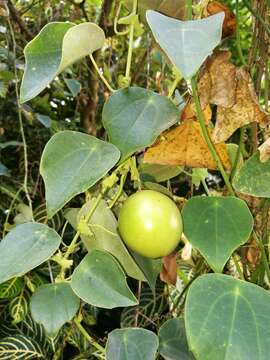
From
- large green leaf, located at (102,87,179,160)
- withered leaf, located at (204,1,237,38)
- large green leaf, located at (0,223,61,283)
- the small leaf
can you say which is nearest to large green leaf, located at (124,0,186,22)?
withered leaf, located at (204,1,237,38)

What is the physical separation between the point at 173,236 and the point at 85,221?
91 millimetres

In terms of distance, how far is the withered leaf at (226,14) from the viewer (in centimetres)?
69

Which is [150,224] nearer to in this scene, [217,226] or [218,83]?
[217,226]

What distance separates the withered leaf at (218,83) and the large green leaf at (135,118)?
0.09 metres

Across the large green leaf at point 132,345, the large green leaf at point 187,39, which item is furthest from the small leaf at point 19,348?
the large green leaf at point 187,39

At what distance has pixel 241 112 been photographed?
648mm

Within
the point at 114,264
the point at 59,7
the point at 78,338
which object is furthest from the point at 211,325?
the point at 59,7

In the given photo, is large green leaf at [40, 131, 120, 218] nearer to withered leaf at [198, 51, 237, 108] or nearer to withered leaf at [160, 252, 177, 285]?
withered leaf at [198, 51, 237, 108]

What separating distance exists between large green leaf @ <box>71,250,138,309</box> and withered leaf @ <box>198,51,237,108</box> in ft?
0.69

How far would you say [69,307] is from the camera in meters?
0.60

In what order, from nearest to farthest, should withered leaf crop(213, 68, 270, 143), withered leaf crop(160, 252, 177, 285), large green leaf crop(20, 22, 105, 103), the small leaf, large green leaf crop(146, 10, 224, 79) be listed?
large green leaf crop(146, 10, 224, 79)
large green leaf crop(20, 22, 105, 103)
withered leaf crop(213, 68, 270, 143)
withered leaf crop(160, 252, 177, 285)
the small leaf

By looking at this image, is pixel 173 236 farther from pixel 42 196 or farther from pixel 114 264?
pixel 42 196

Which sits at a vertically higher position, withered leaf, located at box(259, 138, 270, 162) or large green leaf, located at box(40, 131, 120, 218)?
large green leaf, located at box(40, 131, 120, 218)

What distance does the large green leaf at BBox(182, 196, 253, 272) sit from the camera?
1.79 ft
